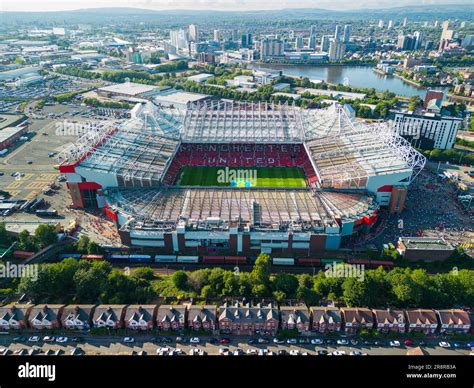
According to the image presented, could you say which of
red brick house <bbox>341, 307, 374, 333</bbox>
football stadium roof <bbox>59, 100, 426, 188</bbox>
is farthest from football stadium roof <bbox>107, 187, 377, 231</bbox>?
red brick house <bbox>341, 307, 374, 333</bbox>

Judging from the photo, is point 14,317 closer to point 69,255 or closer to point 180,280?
point 69,255

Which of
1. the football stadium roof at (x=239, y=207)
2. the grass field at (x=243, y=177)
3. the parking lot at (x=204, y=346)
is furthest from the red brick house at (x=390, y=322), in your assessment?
the grass field at (x=243, y=177)

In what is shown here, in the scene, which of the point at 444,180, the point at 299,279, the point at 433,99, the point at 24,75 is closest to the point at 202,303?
the point at 299,279

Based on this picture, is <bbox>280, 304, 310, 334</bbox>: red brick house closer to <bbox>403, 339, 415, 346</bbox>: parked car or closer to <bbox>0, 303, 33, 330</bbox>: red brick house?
<bbox>403, 339, 415, 346</bbox>: parked car

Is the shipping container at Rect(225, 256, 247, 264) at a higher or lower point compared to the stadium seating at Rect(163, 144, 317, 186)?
lower

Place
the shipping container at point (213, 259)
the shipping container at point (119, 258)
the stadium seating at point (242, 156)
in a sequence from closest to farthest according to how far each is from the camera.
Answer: the shipping container at point (213, 259) → the shipping container at point (119, 258) → the stadium seating at point (242, 156)

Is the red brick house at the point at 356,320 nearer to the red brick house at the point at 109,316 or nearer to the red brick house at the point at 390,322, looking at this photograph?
the red brick house at the point at 390,322
